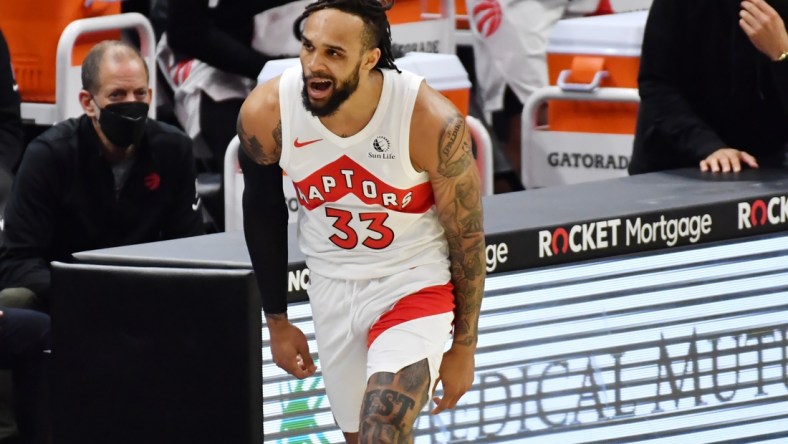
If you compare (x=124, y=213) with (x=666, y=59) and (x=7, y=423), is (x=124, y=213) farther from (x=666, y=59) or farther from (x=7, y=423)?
(x=666, y=59)

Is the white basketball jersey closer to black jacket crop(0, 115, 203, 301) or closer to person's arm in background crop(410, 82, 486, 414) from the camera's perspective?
person's arm in background crop(410, 82, 486, 414)

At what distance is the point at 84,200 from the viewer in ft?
17.3

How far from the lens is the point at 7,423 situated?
197 inches

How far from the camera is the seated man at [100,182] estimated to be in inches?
204

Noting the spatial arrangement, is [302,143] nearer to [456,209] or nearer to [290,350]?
[456,209]

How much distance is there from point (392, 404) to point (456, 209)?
0.45m

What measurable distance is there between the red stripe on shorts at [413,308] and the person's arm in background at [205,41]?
278cm

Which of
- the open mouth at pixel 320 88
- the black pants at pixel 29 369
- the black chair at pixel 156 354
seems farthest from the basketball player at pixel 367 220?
the black pants at pixel 29 369

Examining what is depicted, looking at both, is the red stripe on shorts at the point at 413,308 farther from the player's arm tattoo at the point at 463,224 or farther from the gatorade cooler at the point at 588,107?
the gatorade cooler at the point at 588,107

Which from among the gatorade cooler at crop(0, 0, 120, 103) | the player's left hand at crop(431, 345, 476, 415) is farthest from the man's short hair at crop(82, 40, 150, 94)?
the player's left hand at crop(431, 345, 476, 415)

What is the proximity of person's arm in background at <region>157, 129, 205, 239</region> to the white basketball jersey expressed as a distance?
5.37 ft

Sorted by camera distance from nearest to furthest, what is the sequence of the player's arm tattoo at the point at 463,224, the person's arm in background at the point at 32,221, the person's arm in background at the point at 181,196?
the player's arm tattoo at the point at 463,224 → the person's arm in background at the point at 32,221 → the person's arm in background at the point at 181,196

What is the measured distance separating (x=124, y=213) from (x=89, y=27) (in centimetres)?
133

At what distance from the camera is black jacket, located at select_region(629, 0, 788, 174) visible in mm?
5309
